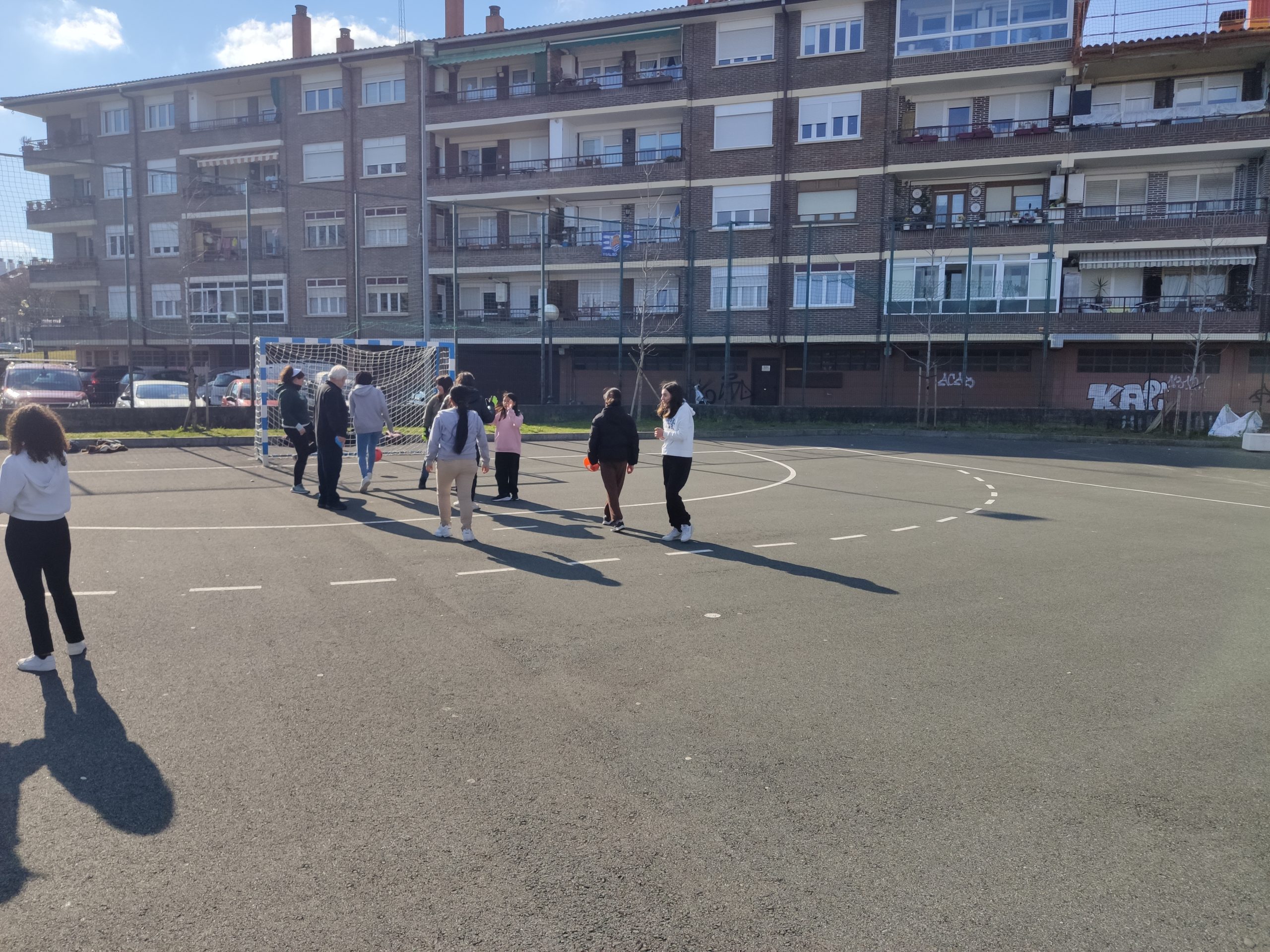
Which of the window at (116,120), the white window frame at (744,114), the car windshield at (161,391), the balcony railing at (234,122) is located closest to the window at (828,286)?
the white window frame at (744,114)

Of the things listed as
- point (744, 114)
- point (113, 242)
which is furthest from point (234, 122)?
point (744, 114)

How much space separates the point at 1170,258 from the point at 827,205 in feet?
40.0

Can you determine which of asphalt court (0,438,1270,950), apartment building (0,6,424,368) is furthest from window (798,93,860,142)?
asphalt court (0,438,1270,950)

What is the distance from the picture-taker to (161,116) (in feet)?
147

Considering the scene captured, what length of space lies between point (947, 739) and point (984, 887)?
4.79 ft

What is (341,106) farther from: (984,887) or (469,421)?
(984,887)

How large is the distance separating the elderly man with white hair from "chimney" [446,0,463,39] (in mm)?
37092

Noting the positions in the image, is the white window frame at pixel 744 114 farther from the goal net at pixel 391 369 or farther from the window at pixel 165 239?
the window at pixel 165 239

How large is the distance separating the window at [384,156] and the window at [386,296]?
187 inches

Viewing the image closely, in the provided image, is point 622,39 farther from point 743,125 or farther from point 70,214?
point 70,214

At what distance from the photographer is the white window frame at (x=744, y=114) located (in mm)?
35750

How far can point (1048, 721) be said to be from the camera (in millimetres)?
5223

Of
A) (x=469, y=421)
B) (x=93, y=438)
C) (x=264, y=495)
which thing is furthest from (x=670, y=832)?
(x=93, y=438)

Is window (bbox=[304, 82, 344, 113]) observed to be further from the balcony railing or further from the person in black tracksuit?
the person in black tracksuit
